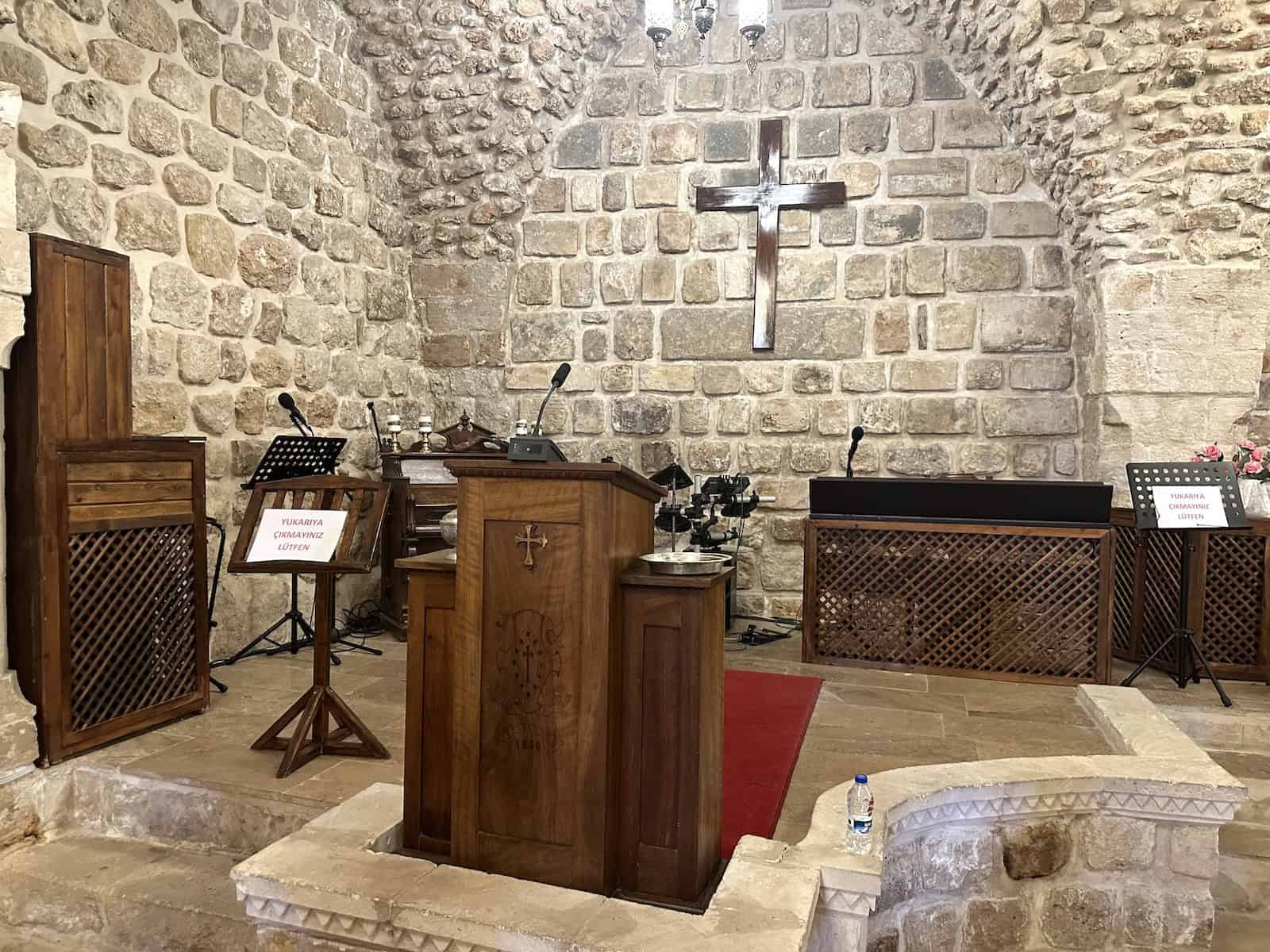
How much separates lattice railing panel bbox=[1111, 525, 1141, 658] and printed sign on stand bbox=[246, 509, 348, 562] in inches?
146

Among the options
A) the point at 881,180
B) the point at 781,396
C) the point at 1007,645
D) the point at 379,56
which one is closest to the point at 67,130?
the point at 379,56

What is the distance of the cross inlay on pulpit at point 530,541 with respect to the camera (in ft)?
6.36

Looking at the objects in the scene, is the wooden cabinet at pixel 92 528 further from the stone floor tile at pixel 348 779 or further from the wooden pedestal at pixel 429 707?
the wooden pedestal at pixel 429 707

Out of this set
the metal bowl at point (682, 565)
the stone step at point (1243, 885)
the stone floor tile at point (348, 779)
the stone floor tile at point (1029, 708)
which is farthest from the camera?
the stone floor tile at point (1029, 708)

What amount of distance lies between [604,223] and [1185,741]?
4.15m

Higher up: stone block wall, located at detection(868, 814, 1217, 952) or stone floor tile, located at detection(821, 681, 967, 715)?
stone floor tile, located at detection(821, 681, 967, 715)

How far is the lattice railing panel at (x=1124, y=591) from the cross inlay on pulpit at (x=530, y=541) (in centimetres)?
354

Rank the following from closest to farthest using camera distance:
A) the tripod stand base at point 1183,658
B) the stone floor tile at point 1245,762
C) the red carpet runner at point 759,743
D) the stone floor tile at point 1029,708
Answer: the red carpet runner at point 759,743 → the stone floor tile at point 1245,762 → the stone floor tile at point 1029,708 → the tripod stand base at point 1183,658

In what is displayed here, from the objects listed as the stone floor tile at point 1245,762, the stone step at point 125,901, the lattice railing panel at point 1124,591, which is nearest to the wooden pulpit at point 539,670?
the stone step at point 125,901

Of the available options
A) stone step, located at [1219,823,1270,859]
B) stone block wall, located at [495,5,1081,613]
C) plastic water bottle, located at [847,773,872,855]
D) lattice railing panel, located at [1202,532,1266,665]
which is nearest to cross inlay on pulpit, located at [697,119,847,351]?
stone block wall, located at [495,5,1081,613]

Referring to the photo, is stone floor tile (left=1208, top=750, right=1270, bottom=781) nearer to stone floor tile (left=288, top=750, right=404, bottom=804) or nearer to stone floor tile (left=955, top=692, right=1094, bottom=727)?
stone floor tile (left=955, top=692, right=1094, bottom=727)

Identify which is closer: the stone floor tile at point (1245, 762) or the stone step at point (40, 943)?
the stone step at point (40, 943)

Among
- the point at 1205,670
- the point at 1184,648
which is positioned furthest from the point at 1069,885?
the point at 1184,648

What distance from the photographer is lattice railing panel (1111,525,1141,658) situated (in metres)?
4.38
